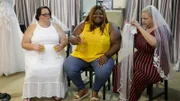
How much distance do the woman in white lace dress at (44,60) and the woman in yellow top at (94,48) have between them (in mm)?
132

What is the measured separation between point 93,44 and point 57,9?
6.94ft

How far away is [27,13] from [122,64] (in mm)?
2834

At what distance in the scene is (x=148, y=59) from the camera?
2445 mm

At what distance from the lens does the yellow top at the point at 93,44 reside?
2646 millimetres

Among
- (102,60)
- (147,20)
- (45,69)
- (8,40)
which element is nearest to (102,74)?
(102,60)

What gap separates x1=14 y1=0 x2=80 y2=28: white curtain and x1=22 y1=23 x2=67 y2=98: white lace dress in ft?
5.89

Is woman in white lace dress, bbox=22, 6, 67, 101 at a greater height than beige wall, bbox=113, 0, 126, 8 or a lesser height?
lesser

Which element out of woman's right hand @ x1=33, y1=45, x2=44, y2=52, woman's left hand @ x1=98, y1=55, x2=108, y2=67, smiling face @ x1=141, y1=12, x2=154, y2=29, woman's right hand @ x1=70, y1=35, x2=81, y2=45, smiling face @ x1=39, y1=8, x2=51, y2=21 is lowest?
woman's left hand @ x1=98, y1=55, x2=108, y2=67

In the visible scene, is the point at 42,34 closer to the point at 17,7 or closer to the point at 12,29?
the point at 12,29

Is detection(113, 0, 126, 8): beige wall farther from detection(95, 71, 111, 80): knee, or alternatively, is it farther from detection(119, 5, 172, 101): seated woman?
detection(95, 71, 111, 80): knee

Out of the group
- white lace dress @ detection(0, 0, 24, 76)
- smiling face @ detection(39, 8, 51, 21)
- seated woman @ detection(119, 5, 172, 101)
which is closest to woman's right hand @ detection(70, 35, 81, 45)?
smiling face @ detection(39, 8, 51, 21)

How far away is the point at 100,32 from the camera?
2682 millimetres

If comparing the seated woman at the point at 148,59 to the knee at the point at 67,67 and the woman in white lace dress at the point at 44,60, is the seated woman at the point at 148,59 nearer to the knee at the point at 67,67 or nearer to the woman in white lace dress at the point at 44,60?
the knee at the point at 67,67

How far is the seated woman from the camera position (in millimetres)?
2348
